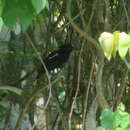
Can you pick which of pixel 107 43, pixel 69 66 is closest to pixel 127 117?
pixel 107 43

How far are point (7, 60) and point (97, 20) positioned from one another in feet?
6.92

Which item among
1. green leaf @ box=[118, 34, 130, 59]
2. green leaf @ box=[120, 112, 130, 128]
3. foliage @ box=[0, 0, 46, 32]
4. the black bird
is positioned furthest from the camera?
the black bird

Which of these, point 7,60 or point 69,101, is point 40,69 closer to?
point 7,60

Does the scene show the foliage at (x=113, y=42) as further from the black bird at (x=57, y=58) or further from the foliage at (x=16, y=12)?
the black bird at (x=57, y=58)

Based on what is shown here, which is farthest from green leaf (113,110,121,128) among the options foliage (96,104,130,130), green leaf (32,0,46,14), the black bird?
the black bird

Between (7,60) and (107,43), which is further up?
(7,60)

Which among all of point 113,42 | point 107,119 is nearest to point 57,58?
point 113,42

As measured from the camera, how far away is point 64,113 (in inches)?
107

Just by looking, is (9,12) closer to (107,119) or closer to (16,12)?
(16,12)

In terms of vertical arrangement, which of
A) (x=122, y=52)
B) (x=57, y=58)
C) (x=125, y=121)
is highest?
(x=57, y=58)

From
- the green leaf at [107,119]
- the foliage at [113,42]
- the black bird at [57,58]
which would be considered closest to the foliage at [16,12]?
the foliage at [113,42]

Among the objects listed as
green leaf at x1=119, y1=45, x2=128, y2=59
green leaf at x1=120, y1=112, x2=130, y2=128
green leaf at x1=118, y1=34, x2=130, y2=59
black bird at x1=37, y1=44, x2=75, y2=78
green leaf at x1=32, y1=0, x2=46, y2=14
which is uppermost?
black bird at x1=37, y1=44, x2=75, y2=78

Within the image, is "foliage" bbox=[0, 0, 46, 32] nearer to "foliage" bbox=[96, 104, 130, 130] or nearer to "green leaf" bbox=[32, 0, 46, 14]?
"green leaf" bbox=[32, 0, 46, 14]

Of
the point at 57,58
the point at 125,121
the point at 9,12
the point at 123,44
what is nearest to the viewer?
the point at 125,121
